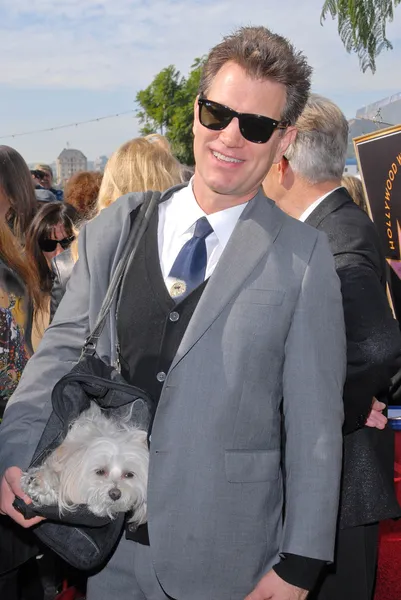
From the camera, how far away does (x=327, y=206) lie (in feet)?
9.47

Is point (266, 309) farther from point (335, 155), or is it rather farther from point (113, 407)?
point (335, 155)

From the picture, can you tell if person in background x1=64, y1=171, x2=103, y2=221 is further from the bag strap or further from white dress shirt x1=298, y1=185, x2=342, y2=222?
the bag strap

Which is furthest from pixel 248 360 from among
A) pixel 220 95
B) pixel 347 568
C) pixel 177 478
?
pixel 347 568

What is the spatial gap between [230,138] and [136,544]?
1243mm

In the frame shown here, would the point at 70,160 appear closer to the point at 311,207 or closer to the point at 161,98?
the point at 161,98

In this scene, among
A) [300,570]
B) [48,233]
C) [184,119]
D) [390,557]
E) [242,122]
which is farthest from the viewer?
[184,119]

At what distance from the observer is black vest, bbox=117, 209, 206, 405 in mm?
2000

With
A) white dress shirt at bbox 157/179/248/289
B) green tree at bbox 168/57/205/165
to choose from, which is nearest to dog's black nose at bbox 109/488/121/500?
white dress shirt at bbox 157/179/248/289

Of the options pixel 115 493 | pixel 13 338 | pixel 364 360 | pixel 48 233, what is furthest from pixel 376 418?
pixel 48 233

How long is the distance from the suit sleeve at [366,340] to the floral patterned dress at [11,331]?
4.94 feet

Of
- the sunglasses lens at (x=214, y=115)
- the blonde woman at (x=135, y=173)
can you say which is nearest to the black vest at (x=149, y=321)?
the sunglasses lens at (x=214, y=115)

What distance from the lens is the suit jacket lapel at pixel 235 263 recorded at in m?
1.91

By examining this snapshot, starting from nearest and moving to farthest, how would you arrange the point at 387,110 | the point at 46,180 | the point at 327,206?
the point at 327,206 → the point at 387,110 → the point at 46,180

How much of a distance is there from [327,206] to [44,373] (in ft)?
4.68
